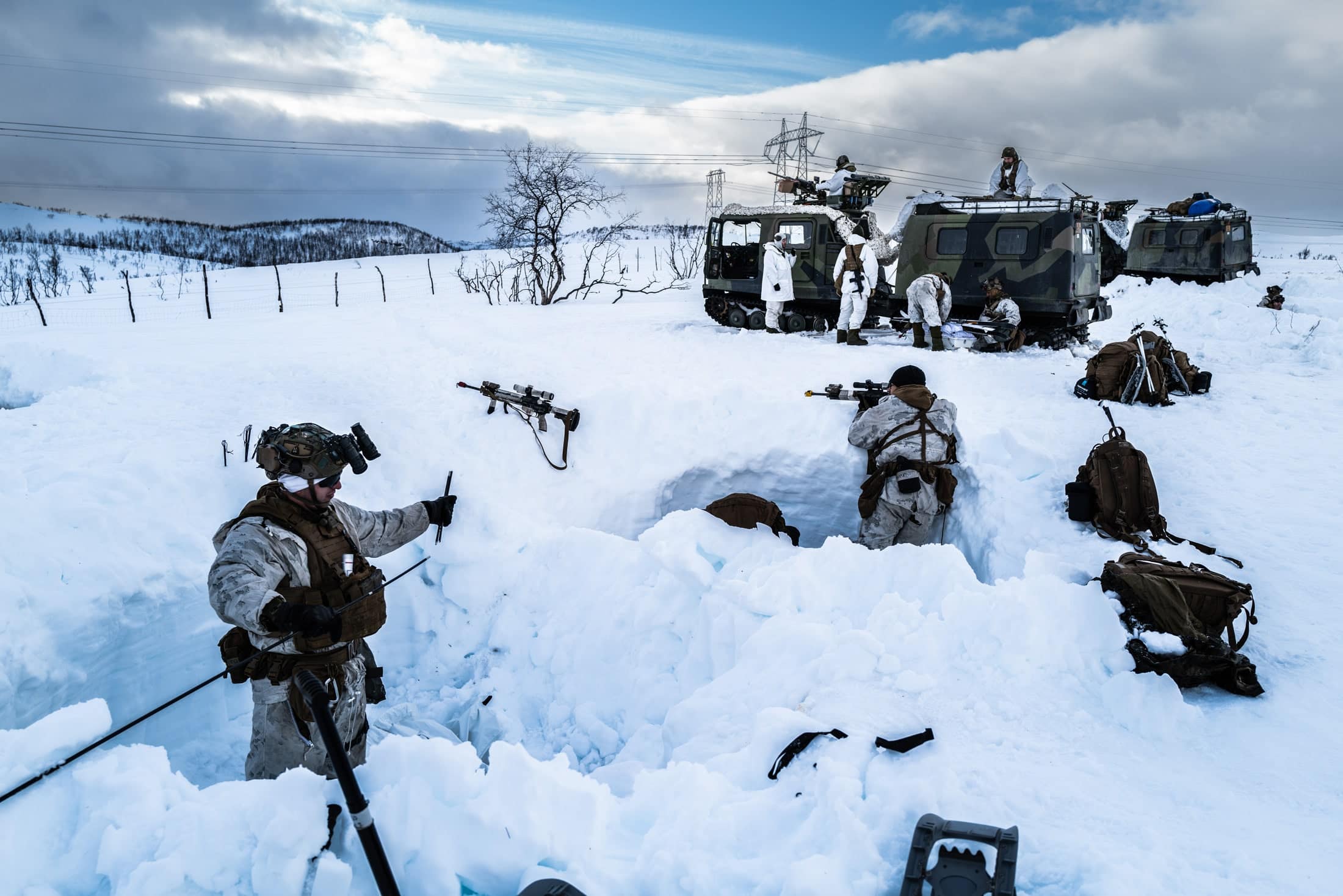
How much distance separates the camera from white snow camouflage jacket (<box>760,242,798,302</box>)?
12.0m

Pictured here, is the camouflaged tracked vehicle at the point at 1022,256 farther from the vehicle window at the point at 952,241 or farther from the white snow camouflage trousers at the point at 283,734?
the white snow camouflage trousers at the point at 283,734

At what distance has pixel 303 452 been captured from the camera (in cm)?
326

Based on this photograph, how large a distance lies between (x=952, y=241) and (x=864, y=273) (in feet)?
7.61

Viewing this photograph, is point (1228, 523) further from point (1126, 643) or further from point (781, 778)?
point (781, 778)

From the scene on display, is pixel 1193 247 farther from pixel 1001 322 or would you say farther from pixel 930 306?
pixel 930 306

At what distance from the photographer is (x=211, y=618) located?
16.1 ft

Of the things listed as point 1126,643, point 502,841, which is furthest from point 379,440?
point 1126,643

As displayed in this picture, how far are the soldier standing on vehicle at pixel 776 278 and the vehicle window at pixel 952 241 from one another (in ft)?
8.24

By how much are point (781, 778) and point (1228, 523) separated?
419 centimetres

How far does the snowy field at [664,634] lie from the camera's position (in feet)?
7.70

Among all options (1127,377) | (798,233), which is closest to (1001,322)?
(1127,377)

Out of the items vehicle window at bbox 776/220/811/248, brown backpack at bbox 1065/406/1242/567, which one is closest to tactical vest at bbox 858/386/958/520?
brown backpack at bbox 1065/406/1242/567

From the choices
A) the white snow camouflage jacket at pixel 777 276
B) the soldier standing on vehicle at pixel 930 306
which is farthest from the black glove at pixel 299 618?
the white snow camouflage jacket at pixel 777 276

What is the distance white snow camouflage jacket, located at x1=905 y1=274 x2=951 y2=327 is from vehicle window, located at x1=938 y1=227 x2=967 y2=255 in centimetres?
180
